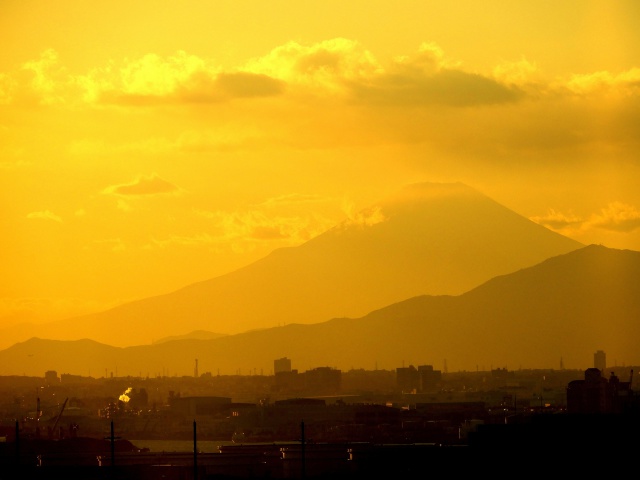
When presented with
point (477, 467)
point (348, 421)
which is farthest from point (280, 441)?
point (477, 467)

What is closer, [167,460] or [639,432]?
[639,432]

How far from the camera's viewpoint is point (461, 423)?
16100 cm

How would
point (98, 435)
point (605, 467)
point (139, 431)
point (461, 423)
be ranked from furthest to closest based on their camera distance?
point (139, 431) < point (98, 435) < point (461, 423) < point (605, 467)

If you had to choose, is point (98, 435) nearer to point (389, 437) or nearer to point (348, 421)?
point (348, 421)

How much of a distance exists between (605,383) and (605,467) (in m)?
77.3

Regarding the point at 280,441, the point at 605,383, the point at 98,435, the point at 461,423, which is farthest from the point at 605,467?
the point at 98,435

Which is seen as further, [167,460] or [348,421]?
[348,421]

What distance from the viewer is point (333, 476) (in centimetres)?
8481

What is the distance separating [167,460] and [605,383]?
4665 cm

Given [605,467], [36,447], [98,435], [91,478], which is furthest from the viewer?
[98,435]

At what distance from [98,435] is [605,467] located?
380ft

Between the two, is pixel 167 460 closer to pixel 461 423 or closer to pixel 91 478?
pixel 91 478

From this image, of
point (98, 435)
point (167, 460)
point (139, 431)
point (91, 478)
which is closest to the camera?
point (91, 478)

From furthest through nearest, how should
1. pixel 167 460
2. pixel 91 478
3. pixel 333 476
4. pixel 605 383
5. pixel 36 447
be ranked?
1. pixel 605 383
2. pixel 36 447
3. pixel 167 460
4. pixel 91 478
5. pixel 333 476
